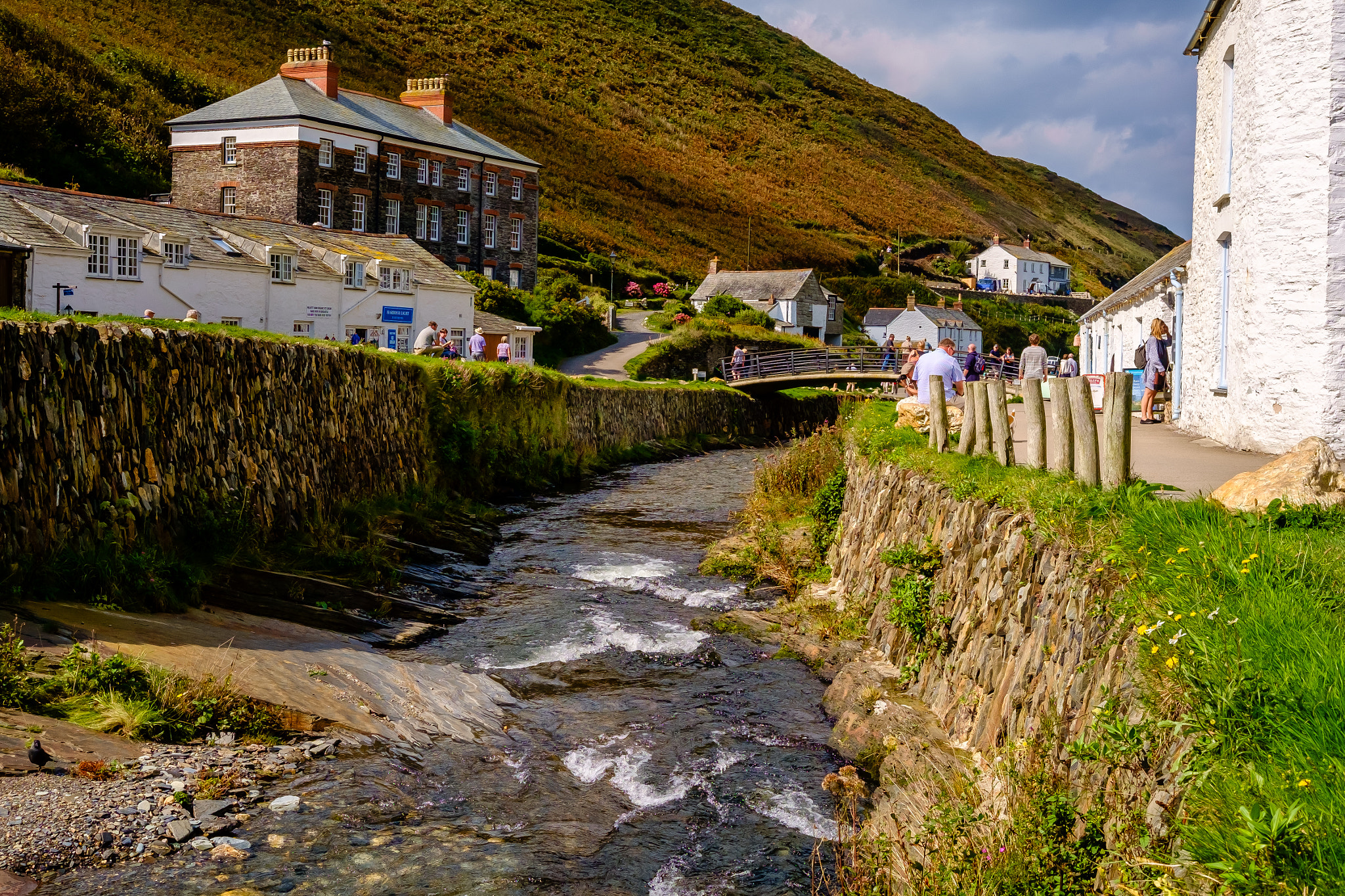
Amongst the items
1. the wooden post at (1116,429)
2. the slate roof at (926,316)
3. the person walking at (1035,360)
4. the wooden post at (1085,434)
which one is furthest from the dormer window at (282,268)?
the slate roof at (926,316)

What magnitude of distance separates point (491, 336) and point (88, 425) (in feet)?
135

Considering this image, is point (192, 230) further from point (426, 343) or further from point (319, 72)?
point (319, 72)

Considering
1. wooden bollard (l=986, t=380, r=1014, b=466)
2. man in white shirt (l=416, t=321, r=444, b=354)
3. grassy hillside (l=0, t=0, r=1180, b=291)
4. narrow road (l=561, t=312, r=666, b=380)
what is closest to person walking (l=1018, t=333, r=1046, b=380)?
wooden bollard (l=986, t=380, r=1014, b=466)

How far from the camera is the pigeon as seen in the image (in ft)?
21.8

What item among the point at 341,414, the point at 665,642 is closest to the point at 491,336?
the point at 341,414

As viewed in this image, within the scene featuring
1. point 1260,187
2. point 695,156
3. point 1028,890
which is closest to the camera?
point 1028,890

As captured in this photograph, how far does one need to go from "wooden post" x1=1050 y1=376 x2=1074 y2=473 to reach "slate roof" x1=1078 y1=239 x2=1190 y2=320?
12.8 m

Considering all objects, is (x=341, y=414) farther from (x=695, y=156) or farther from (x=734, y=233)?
(x=695, y=156)

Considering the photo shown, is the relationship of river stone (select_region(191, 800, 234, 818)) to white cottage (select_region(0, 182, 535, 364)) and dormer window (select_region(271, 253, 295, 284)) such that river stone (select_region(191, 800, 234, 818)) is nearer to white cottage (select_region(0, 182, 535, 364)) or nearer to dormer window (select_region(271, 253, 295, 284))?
white cottage (select_region(0, 182, 535, 364))

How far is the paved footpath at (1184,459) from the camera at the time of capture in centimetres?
1070

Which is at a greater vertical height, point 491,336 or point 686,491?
point 491,336

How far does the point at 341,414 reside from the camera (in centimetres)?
1789

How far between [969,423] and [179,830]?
8780 mm

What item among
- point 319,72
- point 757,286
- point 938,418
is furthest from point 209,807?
point 757,286
